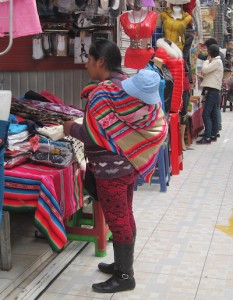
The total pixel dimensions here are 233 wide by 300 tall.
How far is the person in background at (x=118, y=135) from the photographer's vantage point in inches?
114

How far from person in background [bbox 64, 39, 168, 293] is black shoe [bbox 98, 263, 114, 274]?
0.76ft

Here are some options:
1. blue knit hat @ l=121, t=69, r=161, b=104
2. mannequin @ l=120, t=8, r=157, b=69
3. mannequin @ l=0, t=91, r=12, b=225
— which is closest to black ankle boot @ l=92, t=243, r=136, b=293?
blue knit hat @ l=121, t=69, r=161, b=104

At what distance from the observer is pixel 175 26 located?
23.4ft

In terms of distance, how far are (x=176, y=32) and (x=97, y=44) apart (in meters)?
4.35

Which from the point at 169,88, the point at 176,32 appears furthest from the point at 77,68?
the point at 176,32

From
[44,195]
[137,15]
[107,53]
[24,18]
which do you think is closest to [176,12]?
[137,15]

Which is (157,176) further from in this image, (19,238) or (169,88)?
(19,238)

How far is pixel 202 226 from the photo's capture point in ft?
14.8

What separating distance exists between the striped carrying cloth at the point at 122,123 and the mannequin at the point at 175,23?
14.3 feet

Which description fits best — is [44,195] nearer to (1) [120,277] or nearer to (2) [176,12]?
(1) [120,277]

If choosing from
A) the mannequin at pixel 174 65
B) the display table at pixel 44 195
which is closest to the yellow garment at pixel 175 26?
the mannequin at pixel 174 65

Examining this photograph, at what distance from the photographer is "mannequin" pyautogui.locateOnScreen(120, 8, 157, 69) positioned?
5.75m

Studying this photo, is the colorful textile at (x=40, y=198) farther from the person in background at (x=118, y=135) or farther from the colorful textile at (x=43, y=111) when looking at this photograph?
the colorful textile at (x=43, y=111)

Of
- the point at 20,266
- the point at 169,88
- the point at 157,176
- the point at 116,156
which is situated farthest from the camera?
the point at 157,176
